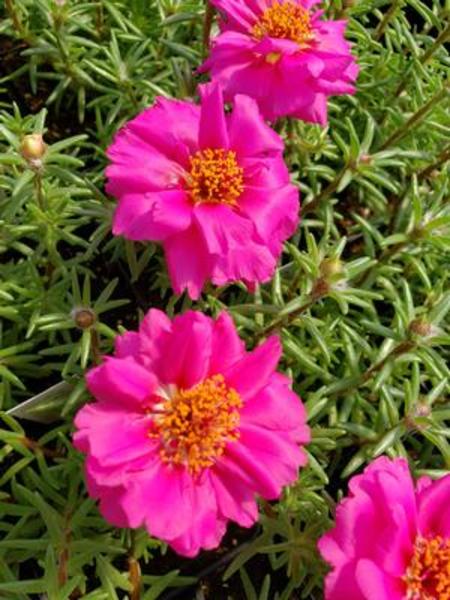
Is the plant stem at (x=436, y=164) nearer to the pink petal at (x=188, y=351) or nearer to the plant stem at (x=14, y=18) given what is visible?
the pink petal at (x=188, y=351)

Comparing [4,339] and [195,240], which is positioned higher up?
[195,240]

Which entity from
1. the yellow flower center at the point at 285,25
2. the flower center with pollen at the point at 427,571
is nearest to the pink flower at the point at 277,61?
the yellow flower center at the point at 285,25

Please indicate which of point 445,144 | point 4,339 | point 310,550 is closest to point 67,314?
point 4,339

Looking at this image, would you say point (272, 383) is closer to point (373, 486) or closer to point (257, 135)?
point (373, 486)

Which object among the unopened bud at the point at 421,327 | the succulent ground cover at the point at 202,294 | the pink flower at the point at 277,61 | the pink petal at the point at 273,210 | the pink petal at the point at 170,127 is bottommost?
the succulent ground cover at the point at 202,294

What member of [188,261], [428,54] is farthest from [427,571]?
[428,54]

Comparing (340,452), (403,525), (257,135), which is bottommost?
(340,452)

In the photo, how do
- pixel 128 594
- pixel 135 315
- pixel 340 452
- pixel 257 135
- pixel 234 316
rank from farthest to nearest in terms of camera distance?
pixel 135 315, pixel 340 452, pixel 234 316, pixel 128 594, pixel 257 135
